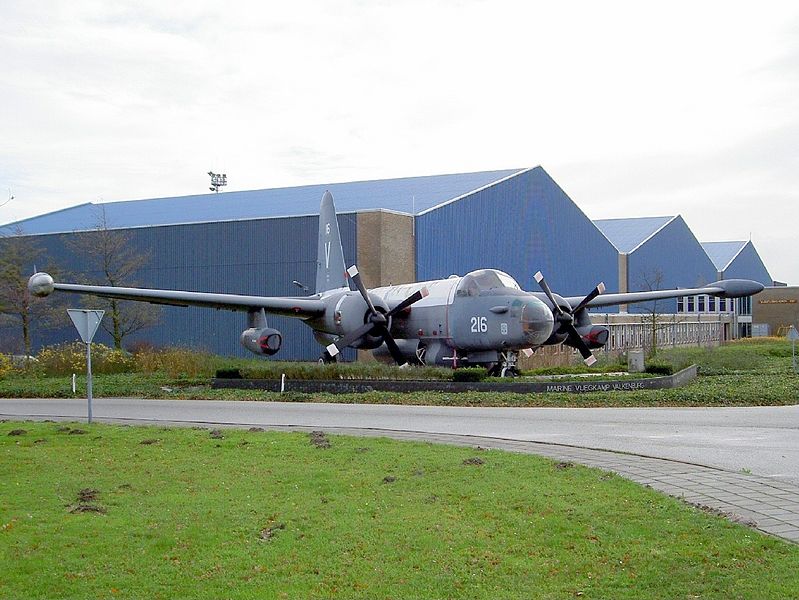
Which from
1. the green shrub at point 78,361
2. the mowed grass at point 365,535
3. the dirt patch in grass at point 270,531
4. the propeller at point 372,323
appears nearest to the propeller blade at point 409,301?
the propeller at point 372,323

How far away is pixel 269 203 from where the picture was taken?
55719mm

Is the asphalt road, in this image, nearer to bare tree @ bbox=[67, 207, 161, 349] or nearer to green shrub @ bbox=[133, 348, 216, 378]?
green shrub @ bbox=[133, 348, 216, 378]

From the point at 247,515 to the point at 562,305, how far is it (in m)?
23.5

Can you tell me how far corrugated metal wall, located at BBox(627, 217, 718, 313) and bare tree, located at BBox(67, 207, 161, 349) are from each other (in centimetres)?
3705

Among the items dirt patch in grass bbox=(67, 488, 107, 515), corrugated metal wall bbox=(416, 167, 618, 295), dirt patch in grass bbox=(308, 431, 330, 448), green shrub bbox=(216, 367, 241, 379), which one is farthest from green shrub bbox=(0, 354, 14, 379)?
dirt patch in grass bbox=(67, 488, 107, 515)

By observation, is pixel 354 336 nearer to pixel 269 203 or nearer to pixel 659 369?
pixel 659 369

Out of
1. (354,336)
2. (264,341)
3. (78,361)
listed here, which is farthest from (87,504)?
(78,361)

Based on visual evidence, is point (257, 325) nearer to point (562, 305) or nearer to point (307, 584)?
point (562, 305)

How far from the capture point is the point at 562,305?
104 ft

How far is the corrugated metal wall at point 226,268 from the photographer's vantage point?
47.7 meters

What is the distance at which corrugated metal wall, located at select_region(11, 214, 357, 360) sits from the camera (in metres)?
47.7

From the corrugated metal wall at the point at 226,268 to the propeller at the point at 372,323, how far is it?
14529mm

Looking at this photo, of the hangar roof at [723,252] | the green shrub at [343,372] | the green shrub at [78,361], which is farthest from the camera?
the hangar roof at [723,252]

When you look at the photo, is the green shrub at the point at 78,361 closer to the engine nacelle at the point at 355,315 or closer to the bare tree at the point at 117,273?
the bare tree at the point at 117,273
